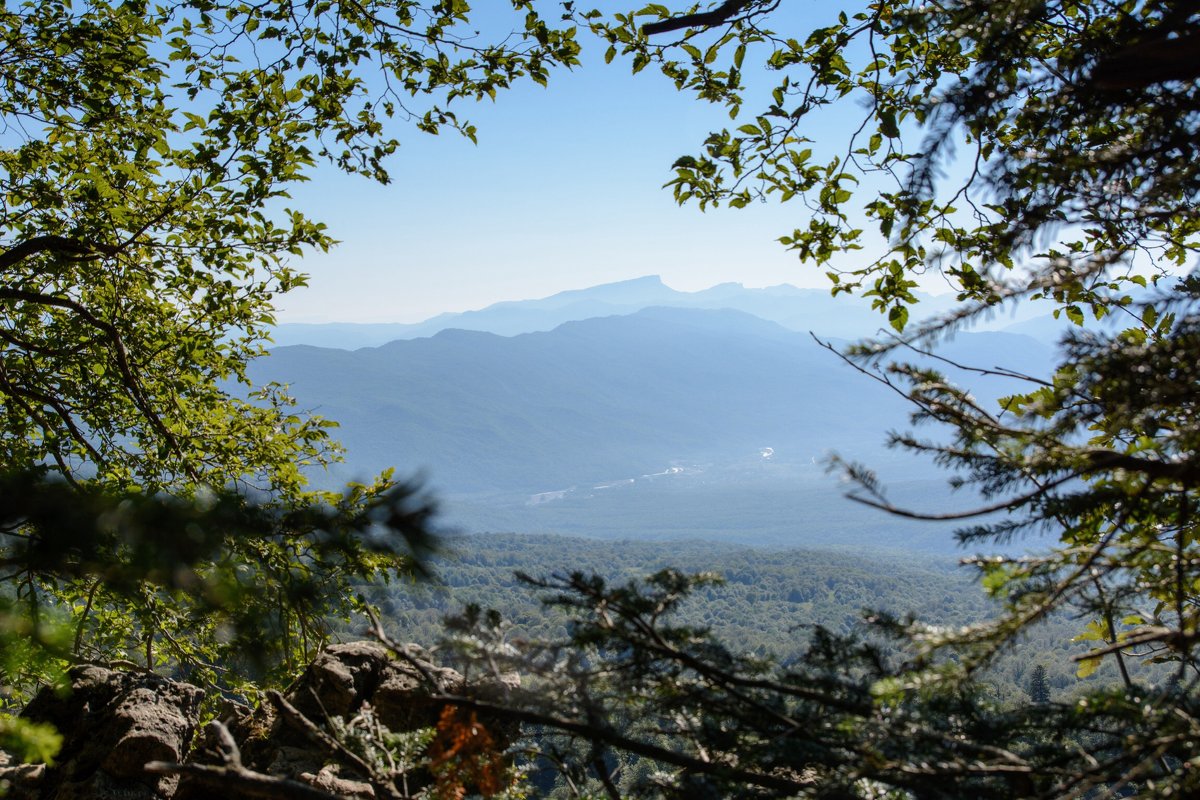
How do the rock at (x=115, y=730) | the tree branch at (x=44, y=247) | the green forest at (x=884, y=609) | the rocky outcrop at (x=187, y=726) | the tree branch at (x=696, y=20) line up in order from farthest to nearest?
the tree branch at (x=44, y=247) → the rock at (x=115, y=730) → the rocky outcrop at (x=187, y=726) → the tree branch at (x=696, y=20) → the green forest at (x=884, y=609)

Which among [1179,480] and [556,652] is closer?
[1179,480]

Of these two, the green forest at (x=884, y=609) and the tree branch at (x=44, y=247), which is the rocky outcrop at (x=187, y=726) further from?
the tree branch at (x=44, y=247)

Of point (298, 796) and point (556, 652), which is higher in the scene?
point (556, 652)

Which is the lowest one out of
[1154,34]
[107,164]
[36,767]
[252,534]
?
[36,767]

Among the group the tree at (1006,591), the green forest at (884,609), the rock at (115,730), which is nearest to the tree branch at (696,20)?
the green forest at (884,609)

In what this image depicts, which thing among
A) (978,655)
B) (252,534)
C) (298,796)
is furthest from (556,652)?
(978,655)

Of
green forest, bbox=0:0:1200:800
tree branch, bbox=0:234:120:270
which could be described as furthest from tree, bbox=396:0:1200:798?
tree branch, bbox=0:234:120:270

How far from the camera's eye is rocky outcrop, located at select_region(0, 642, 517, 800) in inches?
131

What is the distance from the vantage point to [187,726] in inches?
151

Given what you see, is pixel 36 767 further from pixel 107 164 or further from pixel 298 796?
pixel 107 164

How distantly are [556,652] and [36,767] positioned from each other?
309cm

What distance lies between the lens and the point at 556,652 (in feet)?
7.68

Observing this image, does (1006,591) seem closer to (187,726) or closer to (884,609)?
(884,609)

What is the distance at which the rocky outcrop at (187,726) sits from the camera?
3326 mm
